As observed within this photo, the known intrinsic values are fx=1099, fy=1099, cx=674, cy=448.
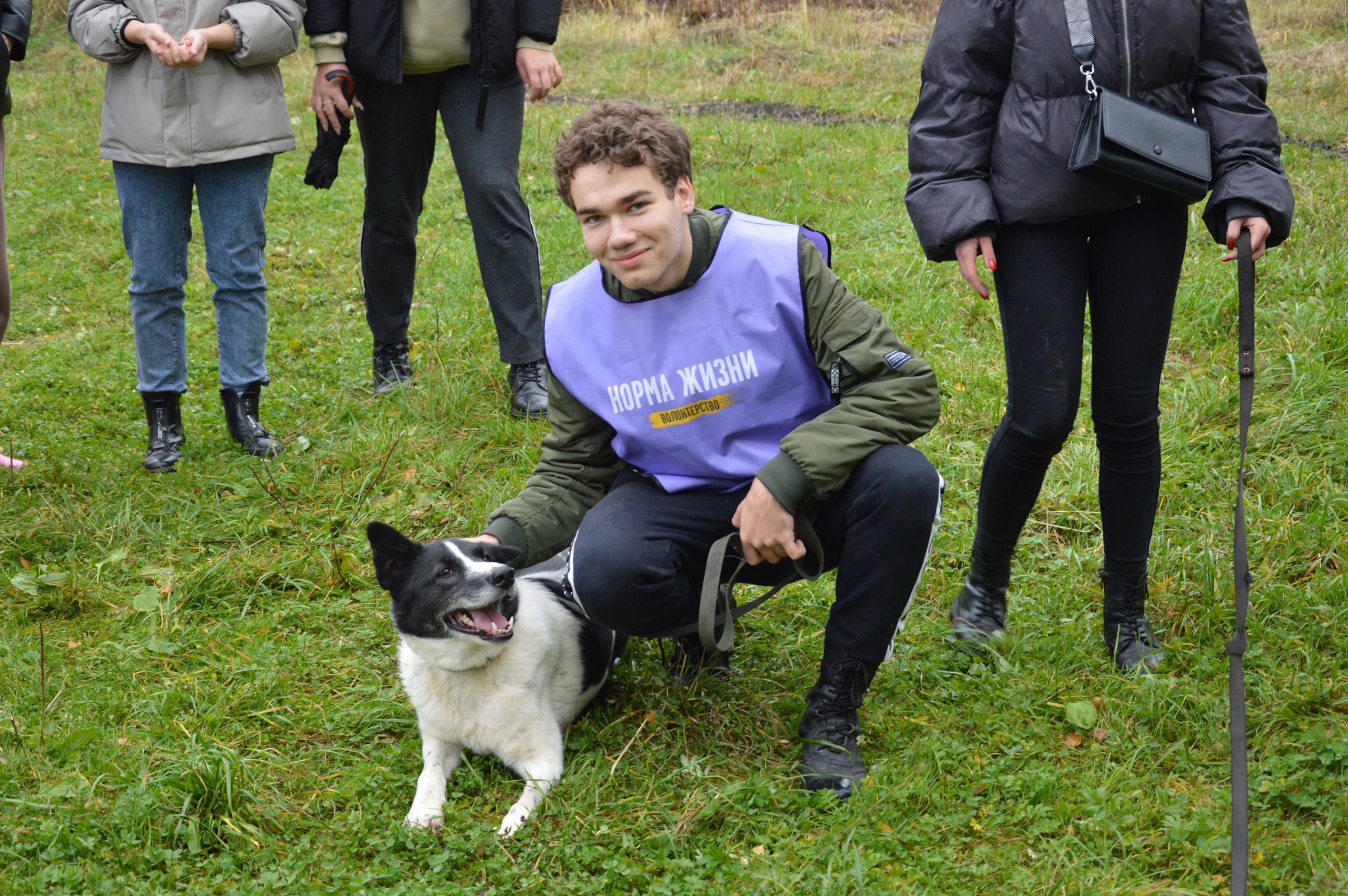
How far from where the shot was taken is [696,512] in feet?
8.45

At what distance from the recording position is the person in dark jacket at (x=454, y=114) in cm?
405

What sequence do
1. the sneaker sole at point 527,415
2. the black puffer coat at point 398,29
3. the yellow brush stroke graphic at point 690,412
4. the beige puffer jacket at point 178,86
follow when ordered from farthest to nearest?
1. the sneaker sole at point 527,415
2. the black puffer coat at point 398,29
3. the beige puffer jacket at point 178,86
4. the yellow brush stroke graphic at point 690,412

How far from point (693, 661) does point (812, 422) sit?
89 cm

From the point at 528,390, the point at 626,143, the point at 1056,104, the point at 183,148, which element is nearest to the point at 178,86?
the point at 183,148

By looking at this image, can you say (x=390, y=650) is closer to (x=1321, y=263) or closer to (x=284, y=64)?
(x=1321, y=263)

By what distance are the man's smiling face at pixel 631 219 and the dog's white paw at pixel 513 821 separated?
→ 1.19 meters

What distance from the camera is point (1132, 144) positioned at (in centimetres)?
232

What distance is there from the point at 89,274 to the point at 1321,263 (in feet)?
22.1

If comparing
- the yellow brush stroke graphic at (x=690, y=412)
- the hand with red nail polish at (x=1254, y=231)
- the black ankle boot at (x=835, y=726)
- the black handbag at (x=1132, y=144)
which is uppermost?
the black handbag at (x=1132, y=144)

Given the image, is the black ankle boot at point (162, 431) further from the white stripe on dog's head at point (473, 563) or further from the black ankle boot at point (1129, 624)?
the black ankle boot at point (1129, 624)

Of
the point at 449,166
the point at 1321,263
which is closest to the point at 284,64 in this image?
the point at 449,166

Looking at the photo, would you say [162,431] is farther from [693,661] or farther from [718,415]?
[718,415]

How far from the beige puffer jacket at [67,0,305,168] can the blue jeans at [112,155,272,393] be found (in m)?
0.10

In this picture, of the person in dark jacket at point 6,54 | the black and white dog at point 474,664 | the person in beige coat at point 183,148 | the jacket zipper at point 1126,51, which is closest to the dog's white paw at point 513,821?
the black and white dog at point 474,664
